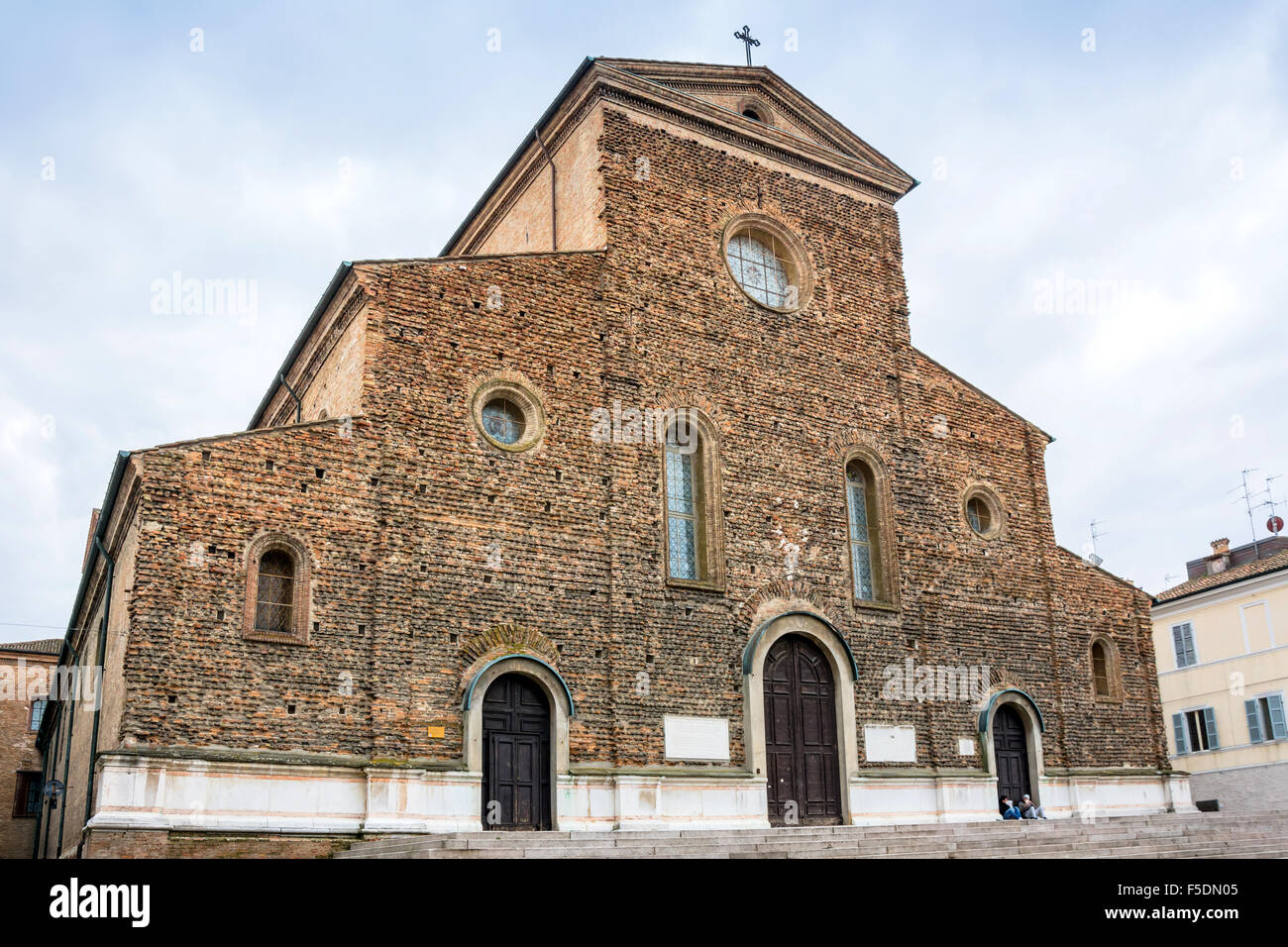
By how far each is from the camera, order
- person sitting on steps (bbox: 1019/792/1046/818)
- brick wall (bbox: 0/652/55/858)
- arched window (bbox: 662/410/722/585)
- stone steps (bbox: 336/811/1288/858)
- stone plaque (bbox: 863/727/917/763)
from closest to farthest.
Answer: stone steps (bbox: 336/811/1288/858) < arched window (bbox: 662/410/722/585) < stone plaque (bbox: 863/727/917/763) < person sitting on steps (bbox: 1019/792/1046/818) < brick wall (bbox: 0/652/55/858)

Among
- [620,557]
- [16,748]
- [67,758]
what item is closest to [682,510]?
[620,557]

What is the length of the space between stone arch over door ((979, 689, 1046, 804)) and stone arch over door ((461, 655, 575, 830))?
742 centimetres

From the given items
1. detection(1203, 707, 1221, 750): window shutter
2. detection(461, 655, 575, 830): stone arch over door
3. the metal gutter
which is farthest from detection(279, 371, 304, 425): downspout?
detection(1203, 707, 1221, 750): window shutter

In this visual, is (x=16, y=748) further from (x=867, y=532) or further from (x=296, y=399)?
(x=867, y=532)

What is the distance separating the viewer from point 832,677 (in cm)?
1836

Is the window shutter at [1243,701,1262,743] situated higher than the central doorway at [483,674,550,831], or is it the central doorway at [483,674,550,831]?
the window shutter at [1243,701,1262,743]

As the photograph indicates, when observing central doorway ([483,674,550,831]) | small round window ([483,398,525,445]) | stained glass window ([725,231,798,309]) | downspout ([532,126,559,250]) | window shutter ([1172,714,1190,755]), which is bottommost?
central doorway ([483,674,550,831])

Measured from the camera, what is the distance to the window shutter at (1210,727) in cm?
3067

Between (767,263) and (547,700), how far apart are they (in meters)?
8.64

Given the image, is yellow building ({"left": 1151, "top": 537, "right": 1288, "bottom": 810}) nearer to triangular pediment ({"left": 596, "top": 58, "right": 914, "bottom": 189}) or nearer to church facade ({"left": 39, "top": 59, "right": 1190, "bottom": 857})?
church facade ({"left": 39, "top": 59, "right": 1190, "bottom": 857})

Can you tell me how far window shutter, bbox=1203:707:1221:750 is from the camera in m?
30.7

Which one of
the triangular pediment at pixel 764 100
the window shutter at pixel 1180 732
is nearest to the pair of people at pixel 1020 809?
the triangular pediment at pixel 764 100
